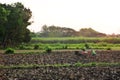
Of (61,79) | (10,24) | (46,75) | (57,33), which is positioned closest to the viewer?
(61,79)

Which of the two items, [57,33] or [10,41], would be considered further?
[57,33]

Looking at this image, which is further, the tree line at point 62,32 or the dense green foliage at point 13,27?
the tree line at point 62,32

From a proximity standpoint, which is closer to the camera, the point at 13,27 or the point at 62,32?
the point at 13,27

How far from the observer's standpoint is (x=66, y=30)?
10319 cm

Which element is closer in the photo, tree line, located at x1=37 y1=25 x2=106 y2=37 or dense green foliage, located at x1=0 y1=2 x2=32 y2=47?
dense green foliage, located at x1=0 y1=2 x2=32 y2=47

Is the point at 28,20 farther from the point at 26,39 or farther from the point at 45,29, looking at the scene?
the point at 45,29

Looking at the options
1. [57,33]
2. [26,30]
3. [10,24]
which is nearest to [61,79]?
[10,24]

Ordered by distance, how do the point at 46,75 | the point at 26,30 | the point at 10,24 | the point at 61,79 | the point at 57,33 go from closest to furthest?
the point at 61,79, the point at 46,75, the point at 10,24, the point at 26,30, the point at 57,33

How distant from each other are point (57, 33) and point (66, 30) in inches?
121

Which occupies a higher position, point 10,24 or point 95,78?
point 10,24

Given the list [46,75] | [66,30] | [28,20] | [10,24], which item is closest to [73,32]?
[66,30]

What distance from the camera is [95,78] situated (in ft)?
55.4

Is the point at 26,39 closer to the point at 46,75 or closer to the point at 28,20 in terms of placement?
the point at 28,20

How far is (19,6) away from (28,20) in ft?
9.76
